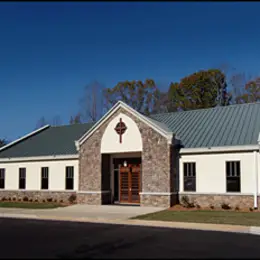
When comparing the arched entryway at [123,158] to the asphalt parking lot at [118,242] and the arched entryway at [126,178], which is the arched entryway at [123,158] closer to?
the arched entryway at [126,178]

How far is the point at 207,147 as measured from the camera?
24.0 m

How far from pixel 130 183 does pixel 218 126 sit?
281 inches

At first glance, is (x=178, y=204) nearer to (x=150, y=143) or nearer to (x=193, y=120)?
(x=150, y=143)

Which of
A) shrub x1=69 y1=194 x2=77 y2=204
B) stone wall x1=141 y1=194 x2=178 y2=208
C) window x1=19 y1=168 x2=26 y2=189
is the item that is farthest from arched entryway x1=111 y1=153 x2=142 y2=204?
window x1=19 y1=168 x2=26 y2=189

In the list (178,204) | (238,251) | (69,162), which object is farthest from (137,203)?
(238,251)

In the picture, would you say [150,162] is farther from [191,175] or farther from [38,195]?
[38,195]

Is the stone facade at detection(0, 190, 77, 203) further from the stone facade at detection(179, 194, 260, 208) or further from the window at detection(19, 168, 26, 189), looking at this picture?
the stone facade at detection(179, 194, 260, 208)

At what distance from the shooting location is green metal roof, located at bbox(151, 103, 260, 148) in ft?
79.6

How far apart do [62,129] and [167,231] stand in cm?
2324

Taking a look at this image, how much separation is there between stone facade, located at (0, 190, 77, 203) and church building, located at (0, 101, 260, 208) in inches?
3.0

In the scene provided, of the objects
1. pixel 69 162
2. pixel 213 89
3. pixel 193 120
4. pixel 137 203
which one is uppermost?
pixel 213 89

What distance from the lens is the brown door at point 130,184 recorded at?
27.6m

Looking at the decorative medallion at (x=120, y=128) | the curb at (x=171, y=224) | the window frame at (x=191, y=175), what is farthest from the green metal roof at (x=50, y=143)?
the curb at (x=171, y=224)

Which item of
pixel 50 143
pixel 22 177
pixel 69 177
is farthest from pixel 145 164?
pixel 22 177
